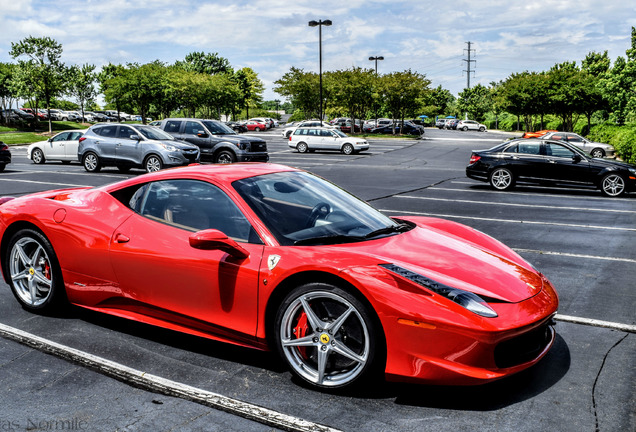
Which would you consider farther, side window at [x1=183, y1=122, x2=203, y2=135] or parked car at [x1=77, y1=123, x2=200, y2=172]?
side window at [x1=183, y1=122, x2=203, y2=135]

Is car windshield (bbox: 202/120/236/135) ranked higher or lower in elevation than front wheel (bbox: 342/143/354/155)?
higher

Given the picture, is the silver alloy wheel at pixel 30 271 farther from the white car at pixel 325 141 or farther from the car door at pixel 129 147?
the white car at pixel 325 141

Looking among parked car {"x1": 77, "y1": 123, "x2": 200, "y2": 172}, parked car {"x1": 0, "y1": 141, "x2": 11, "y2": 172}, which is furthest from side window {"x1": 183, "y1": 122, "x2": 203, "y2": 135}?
parked car {"x1": 0, "y1": 141, "x2": 11, "y2": 172}

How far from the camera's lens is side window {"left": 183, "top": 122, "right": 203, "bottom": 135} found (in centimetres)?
2147

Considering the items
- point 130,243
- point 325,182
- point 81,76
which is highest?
point 81,76

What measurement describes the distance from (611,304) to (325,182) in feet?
9.34

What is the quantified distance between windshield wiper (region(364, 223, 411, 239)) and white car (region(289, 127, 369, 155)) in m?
29.0

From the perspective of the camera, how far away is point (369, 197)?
524 inches

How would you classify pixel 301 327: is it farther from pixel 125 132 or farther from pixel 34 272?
pixel 125 132

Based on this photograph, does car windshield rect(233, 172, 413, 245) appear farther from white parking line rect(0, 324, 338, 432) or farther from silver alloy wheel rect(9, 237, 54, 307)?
silver alloy wheel rect(9, 237, 54, 307)

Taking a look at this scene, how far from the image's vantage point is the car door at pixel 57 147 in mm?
22722

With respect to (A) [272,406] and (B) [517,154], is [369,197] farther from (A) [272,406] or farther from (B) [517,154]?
(A) [272,406]

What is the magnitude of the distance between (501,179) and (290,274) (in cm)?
1340

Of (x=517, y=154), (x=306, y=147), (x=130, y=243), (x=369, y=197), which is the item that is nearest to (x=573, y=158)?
(x=517, y=154)
